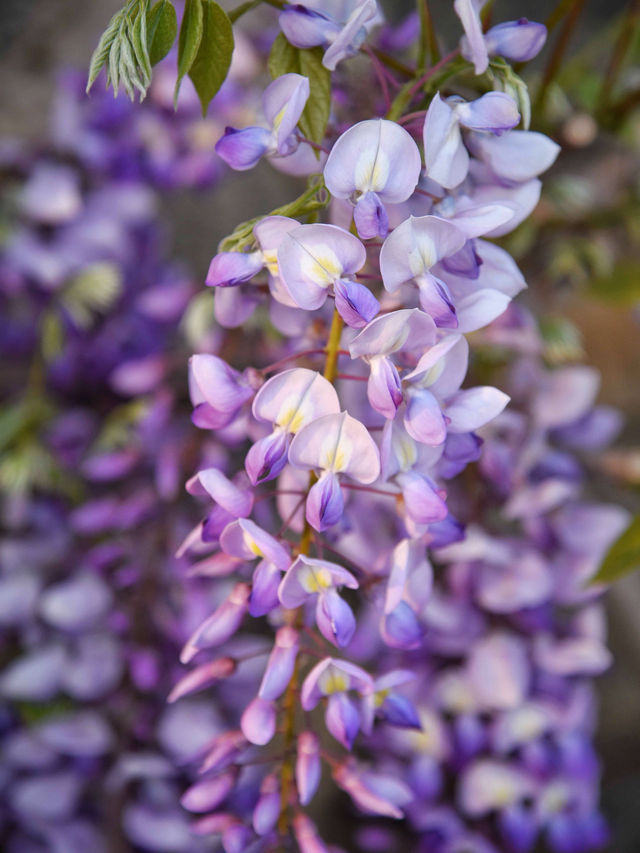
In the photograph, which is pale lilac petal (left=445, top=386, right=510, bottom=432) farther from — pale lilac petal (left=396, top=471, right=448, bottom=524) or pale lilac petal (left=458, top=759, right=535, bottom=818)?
pale lilac petal (left=458, top=759, right=535, bottom=818)

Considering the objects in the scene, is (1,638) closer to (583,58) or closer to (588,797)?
(588,797)

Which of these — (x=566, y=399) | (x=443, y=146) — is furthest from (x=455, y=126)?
(x=566, y=399)

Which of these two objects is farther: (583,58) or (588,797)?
(583,58)

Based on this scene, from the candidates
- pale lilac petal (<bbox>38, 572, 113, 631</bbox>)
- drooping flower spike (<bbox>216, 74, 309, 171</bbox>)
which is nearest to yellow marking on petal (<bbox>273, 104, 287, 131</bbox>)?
drooping flower spike (<bbox>216, 74, 309, 171</bbox>)

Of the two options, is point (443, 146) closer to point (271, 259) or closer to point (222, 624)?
point (271, 259)

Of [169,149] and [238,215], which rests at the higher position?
[169,149]

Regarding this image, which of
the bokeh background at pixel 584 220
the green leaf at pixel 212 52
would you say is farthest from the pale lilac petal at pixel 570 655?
the green leaf at pixel 212 52

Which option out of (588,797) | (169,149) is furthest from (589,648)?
(169,149)

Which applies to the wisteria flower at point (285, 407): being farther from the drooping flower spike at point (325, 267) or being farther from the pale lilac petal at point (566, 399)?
the pale lilac petal at point (566, 399)
